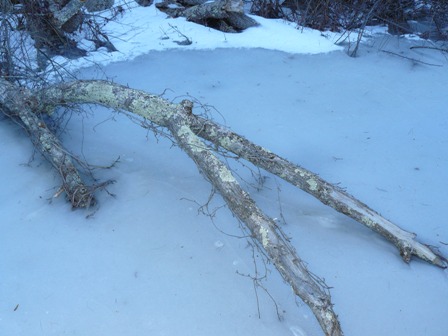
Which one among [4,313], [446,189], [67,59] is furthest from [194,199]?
[67,59]

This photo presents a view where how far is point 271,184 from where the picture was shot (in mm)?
2678

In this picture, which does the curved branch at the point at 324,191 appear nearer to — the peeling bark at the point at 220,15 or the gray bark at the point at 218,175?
the gray bark at the point at 218,175

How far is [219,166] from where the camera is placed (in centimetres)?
216

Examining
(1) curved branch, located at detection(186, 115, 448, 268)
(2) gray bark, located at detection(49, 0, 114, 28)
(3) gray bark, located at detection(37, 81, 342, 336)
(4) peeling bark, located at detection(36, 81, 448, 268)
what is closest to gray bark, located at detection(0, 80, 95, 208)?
(3) gray bark, located at detection(37, 81, 342, 336)

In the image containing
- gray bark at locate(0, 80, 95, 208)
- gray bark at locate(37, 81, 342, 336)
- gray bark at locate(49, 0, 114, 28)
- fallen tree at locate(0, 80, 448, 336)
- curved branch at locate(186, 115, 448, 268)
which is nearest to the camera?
gray bark at locate(37, 81, 342, 336)

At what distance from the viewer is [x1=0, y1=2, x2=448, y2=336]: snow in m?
1.95

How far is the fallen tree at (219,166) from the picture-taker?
1.82 m

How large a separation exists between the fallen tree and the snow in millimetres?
114

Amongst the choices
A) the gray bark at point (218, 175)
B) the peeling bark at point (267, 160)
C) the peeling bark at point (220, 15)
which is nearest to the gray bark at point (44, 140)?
the gray bark at point (218, 175)

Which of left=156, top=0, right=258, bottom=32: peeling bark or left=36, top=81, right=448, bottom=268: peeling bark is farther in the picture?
left=156, top=0, right=258, bottom=32: peeling bark

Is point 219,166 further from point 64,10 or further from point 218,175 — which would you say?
point 64,10

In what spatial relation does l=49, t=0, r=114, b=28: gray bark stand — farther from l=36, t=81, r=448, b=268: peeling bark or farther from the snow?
l=36, t=81, r=448, b=268: peeling bark

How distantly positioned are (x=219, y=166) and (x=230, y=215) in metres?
0.38

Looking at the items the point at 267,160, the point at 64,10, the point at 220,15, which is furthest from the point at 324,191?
the point at 64,10
